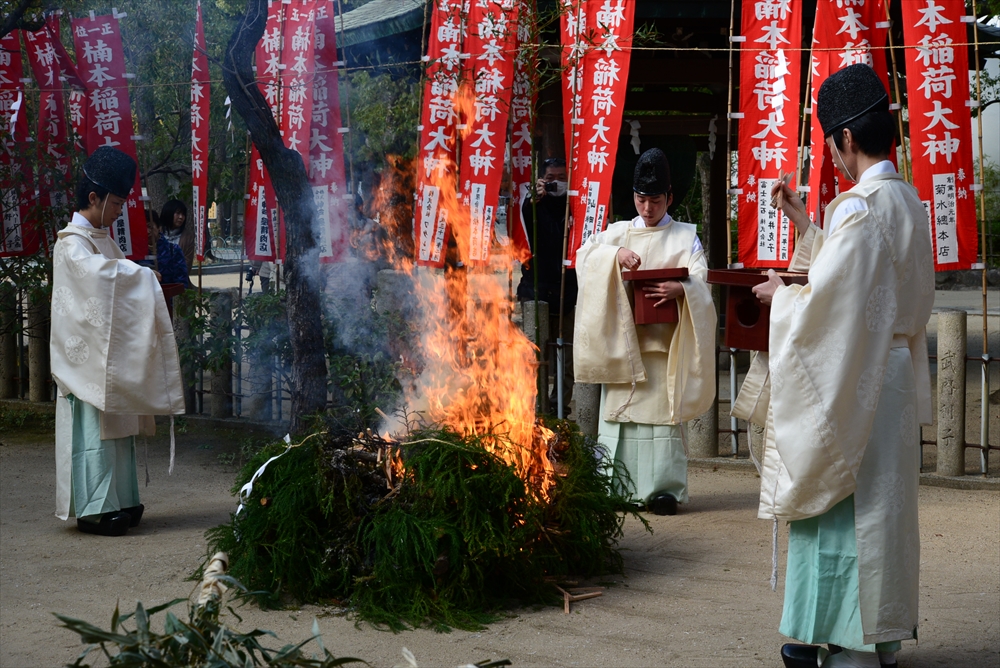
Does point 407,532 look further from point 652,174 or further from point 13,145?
point 13,145

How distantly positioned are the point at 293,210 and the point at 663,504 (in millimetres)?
3375

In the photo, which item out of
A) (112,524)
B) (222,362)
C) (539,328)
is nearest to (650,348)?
(539,328)

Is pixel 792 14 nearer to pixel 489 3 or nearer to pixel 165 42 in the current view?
pixel 489 3

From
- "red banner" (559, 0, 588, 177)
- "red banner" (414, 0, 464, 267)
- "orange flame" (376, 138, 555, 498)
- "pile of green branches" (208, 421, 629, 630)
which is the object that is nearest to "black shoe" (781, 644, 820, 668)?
"pile of green branches" (208, 421, 629, 630)

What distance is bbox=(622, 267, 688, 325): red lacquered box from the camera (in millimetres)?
6125

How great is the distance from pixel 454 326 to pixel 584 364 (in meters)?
0.95

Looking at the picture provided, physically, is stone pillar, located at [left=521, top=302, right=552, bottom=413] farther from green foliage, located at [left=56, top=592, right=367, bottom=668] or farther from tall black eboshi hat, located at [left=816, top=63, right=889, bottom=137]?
green foliage, located at [left=56, top=592, right=367, bottom=668]

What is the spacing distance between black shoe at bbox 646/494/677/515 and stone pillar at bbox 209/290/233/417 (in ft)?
12.9

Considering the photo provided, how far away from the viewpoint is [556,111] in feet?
33.9

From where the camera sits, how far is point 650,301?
20.4 ft

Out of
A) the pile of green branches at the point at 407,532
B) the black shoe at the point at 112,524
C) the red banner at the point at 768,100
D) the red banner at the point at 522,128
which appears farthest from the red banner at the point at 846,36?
the black shoe at the point at 112,524

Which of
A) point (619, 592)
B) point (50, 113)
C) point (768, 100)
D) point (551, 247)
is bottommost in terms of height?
point (619, 592)

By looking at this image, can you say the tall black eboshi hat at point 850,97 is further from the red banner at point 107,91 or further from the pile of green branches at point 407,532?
the red banner at point 107,91

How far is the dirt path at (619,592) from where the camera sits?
4.08 metres
